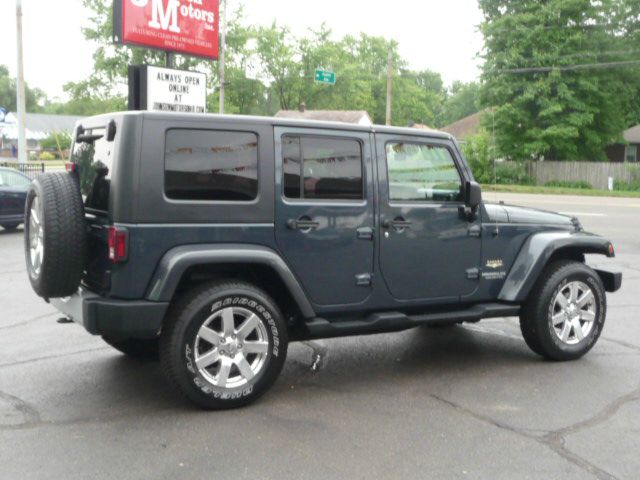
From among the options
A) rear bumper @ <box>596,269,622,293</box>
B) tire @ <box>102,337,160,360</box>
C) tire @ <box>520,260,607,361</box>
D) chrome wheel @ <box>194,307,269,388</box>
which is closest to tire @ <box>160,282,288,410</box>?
chrome wheel @ <box>194,307,269,388</box>

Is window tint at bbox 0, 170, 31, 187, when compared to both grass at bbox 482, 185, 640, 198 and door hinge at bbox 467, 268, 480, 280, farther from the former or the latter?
grass at bbox 482, 185, 640, 198

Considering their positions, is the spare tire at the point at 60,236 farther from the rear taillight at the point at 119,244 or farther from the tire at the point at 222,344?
the tire at the point at 222,344

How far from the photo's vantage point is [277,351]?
15.7 feet

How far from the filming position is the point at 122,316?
4.34 metres

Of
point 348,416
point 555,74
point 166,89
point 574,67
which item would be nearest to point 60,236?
point 348,416

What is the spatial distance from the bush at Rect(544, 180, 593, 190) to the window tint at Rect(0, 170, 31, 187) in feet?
99.9

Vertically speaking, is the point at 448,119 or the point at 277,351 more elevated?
the point at 448,119

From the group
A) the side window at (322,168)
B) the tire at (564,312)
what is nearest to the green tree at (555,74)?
the tire at (564,312)

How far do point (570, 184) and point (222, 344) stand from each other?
38.0 m

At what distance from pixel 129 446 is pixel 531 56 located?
38528 millimetres

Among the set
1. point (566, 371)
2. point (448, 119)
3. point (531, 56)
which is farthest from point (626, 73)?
point (448, 119)

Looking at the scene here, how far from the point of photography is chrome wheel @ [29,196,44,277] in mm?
4655

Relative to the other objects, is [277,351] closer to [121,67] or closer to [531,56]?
[531,56]

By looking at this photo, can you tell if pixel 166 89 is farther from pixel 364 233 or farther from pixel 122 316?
pixel 122 316
